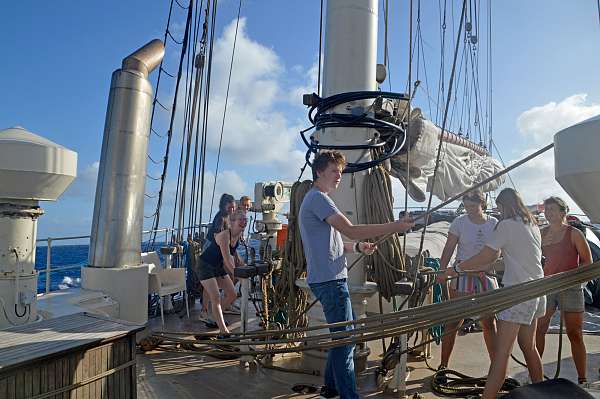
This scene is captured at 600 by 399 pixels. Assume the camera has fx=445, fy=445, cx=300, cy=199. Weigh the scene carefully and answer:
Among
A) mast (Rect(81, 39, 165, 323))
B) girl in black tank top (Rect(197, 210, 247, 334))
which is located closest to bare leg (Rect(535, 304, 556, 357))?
girl in black tank top (Rect(197, 210, 247, 334))

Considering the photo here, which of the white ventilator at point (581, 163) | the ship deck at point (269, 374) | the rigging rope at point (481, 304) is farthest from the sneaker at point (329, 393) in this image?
the white ventilator at point (581, 163)

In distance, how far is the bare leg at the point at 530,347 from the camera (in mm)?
2557

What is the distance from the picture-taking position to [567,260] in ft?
10.3

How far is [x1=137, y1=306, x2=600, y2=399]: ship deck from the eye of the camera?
293cm

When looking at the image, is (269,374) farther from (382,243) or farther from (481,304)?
(481,304)

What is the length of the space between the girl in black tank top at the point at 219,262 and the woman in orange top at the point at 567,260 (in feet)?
8.15

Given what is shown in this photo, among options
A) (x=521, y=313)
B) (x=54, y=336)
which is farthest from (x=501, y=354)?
(x=54, y=336)

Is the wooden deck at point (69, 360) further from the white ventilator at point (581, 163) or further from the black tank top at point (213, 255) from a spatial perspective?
the white ventilator at point (581, 163)

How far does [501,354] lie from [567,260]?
3.68 ft

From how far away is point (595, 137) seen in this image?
4.92ft

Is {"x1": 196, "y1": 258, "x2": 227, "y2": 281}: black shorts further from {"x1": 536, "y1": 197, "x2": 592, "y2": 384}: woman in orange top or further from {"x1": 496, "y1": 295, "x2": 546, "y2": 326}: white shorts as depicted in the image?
{"x1": 536, "y1": 197, "x2": 592, "y2": 384}: woman in orange top

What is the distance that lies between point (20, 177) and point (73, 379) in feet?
4.41

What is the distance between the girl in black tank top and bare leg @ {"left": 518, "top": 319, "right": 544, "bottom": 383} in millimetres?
2281

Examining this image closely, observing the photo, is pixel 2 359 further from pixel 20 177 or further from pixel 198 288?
pixel 198 288
